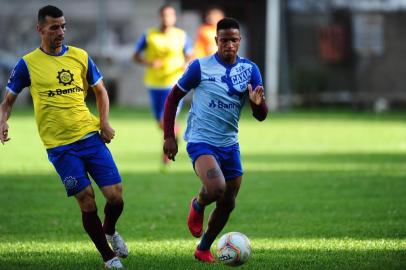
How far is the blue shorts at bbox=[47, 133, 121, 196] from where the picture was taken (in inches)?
347

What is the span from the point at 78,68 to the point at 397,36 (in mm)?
35519

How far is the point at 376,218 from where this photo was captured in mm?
11922

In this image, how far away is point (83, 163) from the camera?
8.98 m

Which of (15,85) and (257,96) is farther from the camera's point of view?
(15,85)

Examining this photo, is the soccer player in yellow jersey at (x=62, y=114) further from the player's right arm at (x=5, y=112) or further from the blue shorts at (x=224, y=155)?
the blue shorts at (x=224, y=155)

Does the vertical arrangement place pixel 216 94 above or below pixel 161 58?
above

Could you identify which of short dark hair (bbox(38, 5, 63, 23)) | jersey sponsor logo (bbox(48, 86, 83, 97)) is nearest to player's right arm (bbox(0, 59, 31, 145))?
jersey sponsor logo (bbox(48, 86, 83, 97))

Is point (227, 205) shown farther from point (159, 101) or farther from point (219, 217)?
point (159, 101)

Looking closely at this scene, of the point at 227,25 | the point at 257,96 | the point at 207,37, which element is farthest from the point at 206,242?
the point at 207,37

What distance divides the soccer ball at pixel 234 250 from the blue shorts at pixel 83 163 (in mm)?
1126

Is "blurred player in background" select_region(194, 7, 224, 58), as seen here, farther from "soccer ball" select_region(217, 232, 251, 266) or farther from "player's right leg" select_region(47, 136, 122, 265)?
"soccer ball" select_region(217, 232, 251, 266)

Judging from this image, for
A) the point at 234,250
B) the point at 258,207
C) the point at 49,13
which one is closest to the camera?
the point at 234,250

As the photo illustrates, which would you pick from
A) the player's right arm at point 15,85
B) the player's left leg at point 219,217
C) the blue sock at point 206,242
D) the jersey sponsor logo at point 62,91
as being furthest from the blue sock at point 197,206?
the player's right arm at point 15,85

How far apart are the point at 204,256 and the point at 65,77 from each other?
2.03 meters
